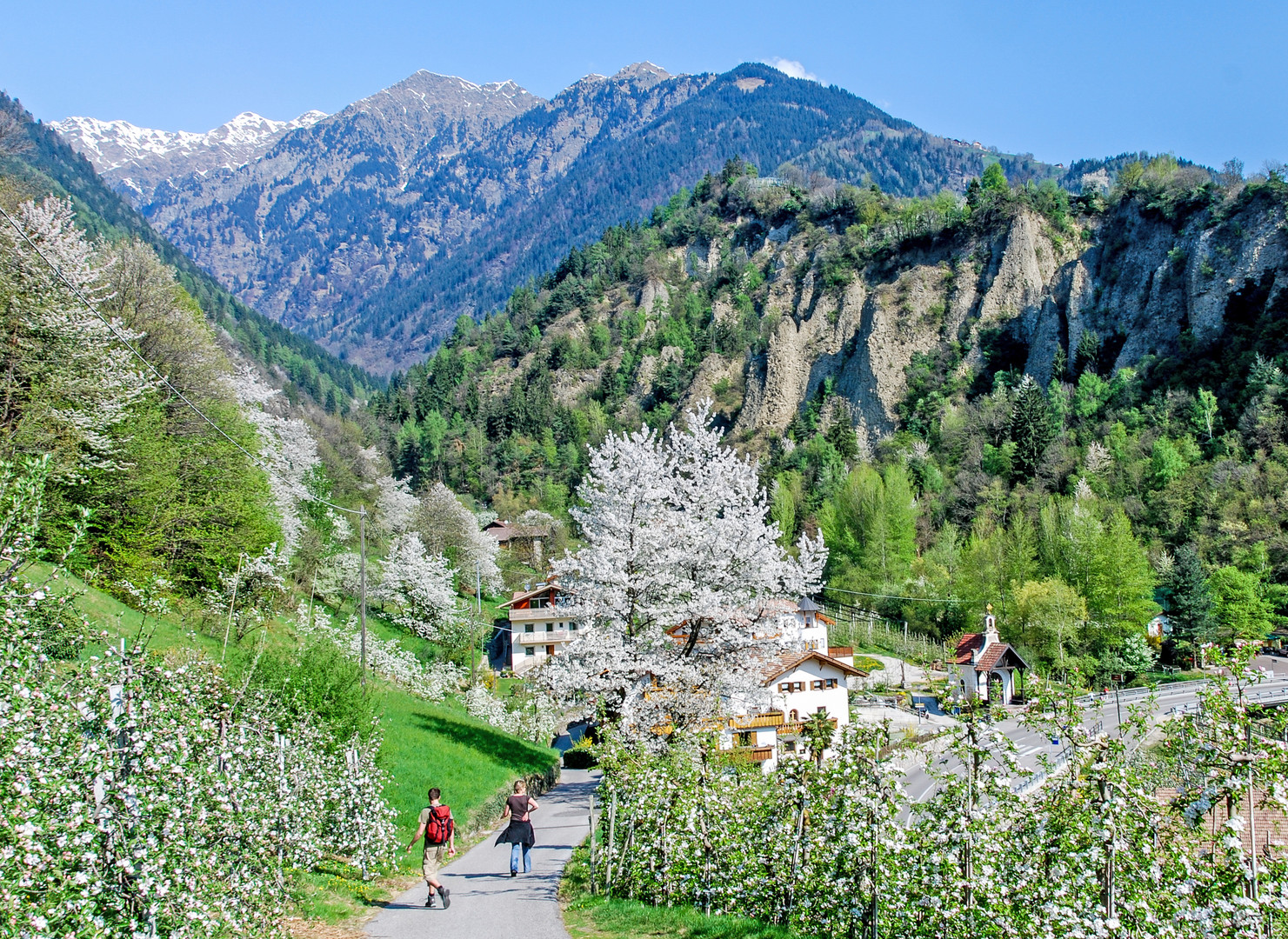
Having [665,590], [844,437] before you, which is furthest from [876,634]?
[665,590]

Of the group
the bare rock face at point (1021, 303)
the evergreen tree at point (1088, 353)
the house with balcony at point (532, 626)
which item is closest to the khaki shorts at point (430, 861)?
the house with balcony at point (532, 626)

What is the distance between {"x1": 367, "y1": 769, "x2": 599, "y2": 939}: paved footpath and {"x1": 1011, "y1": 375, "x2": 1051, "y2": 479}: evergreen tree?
195 feet

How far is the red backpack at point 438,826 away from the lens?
36.6 feet

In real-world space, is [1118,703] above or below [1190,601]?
below

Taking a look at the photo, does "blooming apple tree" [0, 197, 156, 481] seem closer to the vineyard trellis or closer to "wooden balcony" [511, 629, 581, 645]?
"wooden balcony" [511, 629, 581, 645]

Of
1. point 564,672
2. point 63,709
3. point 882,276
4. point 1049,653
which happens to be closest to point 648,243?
point 882,276

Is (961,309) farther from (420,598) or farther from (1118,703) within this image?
(1118,703)

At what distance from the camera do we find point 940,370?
84.7 meters

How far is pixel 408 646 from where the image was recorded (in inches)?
1698

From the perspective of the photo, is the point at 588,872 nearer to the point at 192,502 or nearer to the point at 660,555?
the point at 660,555

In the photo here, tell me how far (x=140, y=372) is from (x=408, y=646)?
2254 cm

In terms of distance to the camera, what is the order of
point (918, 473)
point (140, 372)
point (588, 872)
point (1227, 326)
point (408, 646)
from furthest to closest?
point (918, 473), point (1227, 326), point (408, 646), point (140, 372), point (588, 872)

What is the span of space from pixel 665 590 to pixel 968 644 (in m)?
34.9

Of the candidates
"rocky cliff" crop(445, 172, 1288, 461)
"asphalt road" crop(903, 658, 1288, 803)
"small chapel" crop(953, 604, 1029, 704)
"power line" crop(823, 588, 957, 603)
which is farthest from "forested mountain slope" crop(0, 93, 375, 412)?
"asphalt road" crop(903, 658, 1288, 803)
